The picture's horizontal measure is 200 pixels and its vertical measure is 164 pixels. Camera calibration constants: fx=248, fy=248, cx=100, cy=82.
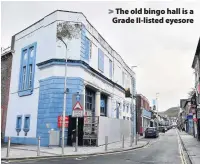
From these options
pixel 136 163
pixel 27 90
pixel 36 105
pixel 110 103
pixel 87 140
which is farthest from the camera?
pixel 110 103

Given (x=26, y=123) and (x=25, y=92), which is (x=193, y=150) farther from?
(x=25, y=92)

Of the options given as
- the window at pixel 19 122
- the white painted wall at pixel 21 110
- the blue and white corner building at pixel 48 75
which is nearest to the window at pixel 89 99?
the blue and white corner building at pixel 48 75

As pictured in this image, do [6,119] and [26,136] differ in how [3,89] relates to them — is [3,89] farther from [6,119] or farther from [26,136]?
[26,136]

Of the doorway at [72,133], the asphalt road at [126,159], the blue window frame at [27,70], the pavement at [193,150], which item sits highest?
the blue window frame at [27,70]

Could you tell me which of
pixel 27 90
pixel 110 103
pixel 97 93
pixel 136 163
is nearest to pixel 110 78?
pixel 110 103

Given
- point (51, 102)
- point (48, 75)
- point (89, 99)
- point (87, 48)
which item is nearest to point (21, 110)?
point (51, 102)

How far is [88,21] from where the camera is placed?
25562 millimetres

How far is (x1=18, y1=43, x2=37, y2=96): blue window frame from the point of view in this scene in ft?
82.1

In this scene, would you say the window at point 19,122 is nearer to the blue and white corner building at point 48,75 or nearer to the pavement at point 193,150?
the blue and white corner building at point 48,75

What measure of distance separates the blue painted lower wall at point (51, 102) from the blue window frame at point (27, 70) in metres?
2.63

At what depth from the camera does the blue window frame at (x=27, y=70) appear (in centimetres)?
2502

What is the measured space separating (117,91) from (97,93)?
8.36m

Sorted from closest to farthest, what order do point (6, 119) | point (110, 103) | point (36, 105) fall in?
point (36, 105) < point (6, 119) < point (110, 103)

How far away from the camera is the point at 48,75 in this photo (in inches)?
899
